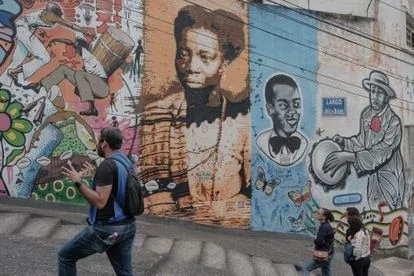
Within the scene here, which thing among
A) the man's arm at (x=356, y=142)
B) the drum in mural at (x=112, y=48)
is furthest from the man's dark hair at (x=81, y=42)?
the man's arm at (x=356, y=142)

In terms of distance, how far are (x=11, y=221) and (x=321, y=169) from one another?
735 cm

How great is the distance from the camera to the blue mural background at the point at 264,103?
1226cm

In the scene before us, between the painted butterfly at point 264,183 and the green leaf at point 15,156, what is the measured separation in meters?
4.96

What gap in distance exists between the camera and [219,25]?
12039 mm

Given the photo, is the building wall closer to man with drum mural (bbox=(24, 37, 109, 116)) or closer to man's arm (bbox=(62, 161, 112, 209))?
man with drum mural (bbox=(24, 37, 109, 116))

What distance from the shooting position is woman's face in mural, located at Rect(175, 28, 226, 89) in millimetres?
11680

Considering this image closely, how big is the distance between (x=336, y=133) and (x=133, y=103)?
500 cm

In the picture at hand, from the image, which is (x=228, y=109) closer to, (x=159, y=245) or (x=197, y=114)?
(x=197, y=114)

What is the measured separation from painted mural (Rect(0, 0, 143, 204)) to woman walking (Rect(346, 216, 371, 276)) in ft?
15.4

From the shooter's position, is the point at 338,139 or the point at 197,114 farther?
the point at 338,139

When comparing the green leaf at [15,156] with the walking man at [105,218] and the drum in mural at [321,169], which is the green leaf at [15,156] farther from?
the drum in mural at [321,169]

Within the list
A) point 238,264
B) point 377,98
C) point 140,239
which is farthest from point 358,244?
point 377,98

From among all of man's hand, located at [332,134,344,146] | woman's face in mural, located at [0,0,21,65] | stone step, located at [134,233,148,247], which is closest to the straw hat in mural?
man's hand, located at [332,134,344,146]

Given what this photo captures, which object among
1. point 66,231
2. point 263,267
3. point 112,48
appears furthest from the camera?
point 112,48
